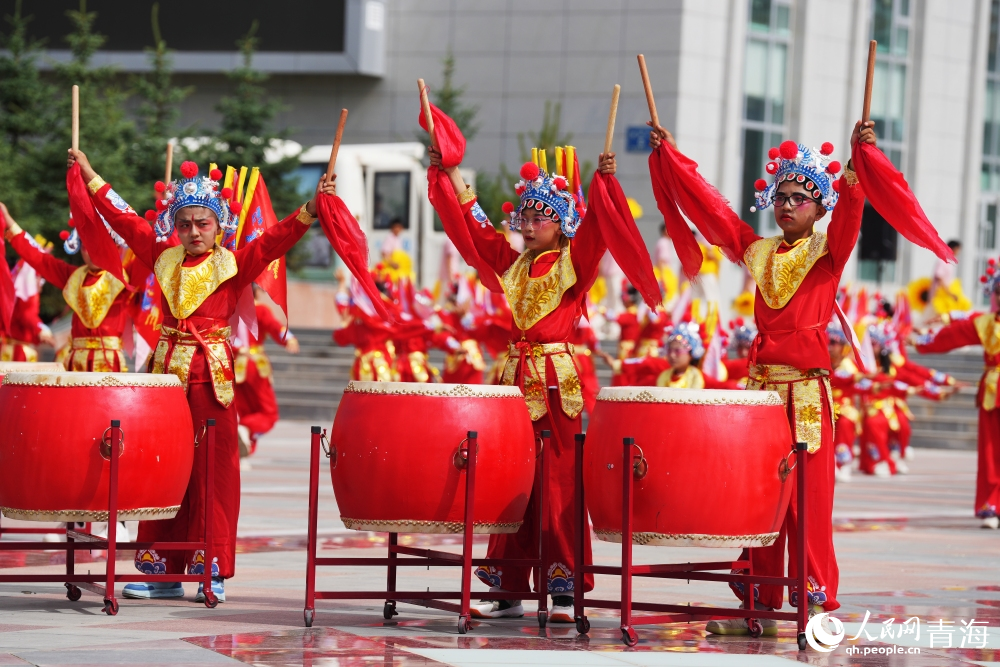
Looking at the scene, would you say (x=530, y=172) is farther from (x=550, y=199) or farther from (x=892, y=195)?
(x=892, y=195)

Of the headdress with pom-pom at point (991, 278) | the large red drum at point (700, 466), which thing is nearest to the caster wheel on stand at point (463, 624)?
the large red drum at point (700, 466)

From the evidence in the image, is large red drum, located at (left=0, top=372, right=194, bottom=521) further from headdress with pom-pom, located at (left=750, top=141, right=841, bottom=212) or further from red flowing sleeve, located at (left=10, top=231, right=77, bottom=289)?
red flowing sleeve, located at (left=10, top=231, right=77, bottom=289)

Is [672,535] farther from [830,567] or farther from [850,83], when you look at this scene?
[850,83]

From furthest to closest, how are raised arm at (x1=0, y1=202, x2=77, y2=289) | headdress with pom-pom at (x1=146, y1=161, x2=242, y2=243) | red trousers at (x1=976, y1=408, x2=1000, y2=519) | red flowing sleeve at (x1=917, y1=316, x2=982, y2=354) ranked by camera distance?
red flowing sleeve at (x1=917, y1=316, x2=982, y2=354) → red trousers at (x1=976, y1=408, x2=1000, y2=519) → raised arm at (x1=0, y1=202, x2=77, y2=289) → headdress with pom-pom at (x1=146, y1=161, x2=242, y2=243)

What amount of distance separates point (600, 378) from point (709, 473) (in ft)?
52.0

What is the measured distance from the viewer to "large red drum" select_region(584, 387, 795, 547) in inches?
211

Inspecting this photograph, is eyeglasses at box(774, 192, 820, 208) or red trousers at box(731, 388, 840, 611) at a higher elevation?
eyeglasses at box(774, 192, 820, 208)

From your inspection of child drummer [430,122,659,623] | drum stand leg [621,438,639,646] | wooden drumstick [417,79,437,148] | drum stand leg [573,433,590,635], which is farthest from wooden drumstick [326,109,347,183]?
drum stand leg [621,438,639,646]

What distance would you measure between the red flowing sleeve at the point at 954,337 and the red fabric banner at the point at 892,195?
206 inches

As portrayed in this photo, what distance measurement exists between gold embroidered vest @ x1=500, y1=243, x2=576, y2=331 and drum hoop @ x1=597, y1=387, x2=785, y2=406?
80 cm

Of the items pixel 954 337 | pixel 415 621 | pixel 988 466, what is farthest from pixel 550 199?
pixel 988 466

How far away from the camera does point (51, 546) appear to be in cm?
632

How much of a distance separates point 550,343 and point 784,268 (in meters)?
0.93

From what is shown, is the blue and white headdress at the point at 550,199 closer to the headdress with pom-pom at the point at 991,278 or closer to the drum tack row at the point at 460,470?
the drum tack row at the point at 460,470
